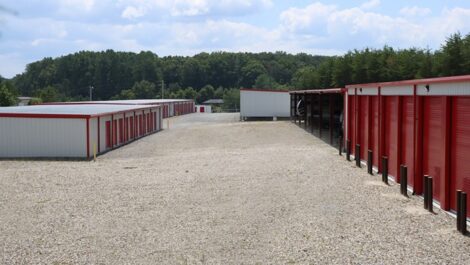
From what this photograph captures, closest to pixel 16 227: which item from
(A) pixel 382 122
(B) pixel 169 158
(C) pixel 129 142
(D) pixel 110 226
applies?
(D) pixel 110 226

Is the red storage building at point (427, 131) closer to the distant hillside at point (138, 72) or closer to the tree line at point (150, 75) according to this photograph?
the tree line at point (150, 75)

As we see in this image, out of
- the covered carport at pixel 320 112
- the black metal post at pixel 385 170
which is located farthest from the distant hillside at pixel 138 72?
the black metal post at pixel 385 170

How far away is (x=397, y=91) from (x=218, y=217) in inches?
318

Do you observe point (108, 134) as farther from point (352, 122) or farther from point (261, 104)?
point (261, 104)

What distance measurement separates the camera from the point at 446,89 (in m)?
14.8

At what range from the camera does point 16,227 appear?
1420cm

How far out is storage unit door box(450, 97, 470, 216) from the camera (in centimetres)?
1400

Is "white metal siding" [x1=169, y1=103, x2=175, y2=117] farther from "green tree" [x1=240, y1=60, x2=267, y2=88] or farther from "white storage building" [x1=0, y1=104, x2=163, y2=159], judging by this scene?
"green tree" [x1=240, y1=60, x2=267, y2=88]

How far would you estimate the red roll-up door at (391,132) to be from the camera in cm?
2028

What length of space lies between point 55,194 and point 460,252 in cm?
1260

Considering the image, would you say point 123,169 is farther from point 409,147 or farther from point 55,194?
point 409,147

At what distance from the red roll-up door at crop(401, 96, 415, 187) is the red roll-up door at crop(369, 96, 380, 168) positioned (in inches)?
133

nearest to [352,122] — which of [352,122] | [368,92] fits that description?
[352,122]

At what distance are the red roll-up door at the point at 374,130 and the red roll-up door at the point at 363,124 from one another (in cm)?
64
